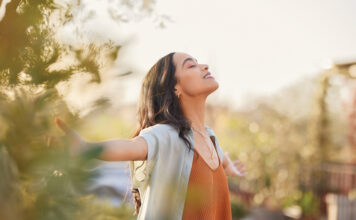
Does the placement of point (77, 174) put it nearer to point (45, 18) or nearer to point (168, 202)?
point (45, 18)

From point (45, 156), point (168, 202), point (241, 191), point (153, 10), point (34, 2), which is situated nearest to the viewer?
point (45, 156)

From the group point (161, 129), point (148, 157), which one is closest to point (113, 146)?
point (148, 157)

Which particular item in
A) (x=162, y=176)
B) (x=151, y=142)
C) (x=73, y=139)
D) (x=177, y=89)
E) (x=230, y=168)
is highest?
(x=73, y=139)

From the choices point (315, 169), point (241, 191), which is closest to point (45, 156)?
point (241, 191)

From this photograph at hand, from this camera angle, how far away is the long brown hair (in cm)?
162

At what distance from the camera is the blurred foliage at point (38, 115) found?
0.55 metres

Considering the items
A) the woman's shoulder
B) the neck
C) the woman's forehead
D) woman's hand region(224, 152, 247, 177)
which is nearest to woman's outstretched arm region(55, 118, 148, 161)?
the woman's shoulder

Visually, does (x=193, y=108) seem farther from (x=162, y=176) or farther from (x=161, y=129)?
(x=162, y=176)

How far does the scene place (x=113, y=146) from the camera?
1073 millimetres

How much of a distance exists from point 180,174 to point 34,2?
93 centimetres

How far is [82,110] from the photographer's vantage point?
59 cm

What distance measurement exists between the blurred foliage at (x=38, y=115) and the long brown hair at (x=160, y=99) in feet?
3.07

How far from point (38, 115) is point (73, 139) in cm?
8

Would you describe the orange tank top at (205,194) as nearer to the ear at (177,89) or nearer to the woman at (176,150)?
the woman at (176,150)
